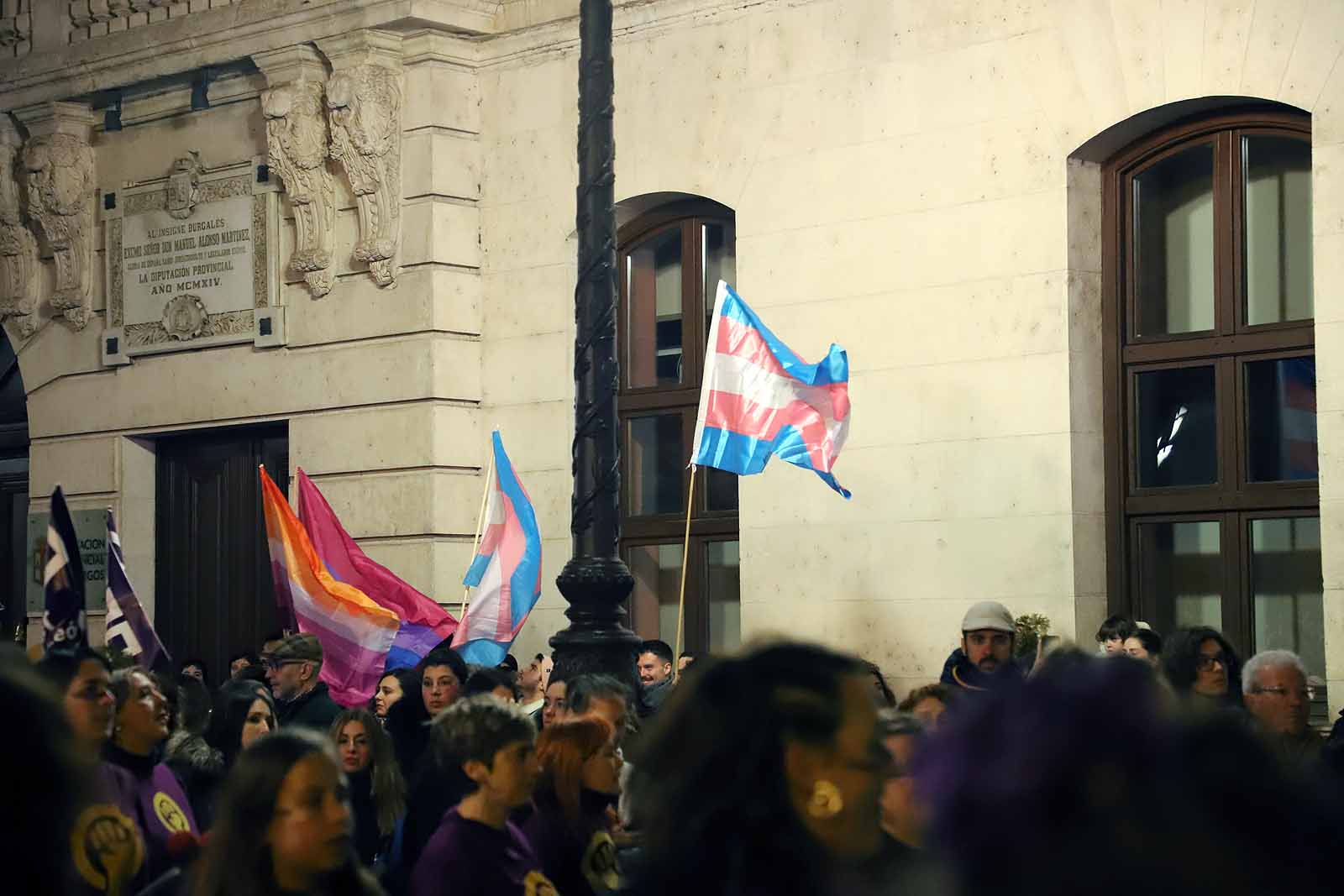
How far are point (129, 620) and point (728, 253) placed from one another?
6505 millimetres

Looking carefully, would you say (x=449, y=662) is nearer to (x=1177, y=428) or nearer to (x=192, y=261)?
(x=1177, y=428)

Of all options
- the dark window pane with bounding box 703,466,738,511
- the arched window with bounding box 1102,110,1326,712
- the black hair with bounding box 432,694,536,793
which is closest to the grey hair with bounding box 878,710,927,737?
the black hair with bounding box 432,694,536,793

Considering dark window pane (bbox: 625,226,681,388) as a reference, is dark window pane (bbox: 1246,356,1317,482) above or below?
below

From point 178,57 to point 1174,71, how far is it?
894cm

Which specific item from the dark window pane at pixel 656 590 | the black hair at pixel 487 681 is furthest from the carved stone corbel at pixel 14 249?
the black hair at pixel 487 681

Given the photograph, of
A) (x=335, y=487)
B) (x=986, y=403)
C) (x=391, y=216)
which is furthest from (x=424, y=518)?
(x=986, y=403)

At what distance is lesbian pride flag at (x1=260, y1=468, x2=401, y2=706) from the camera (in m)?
13.0

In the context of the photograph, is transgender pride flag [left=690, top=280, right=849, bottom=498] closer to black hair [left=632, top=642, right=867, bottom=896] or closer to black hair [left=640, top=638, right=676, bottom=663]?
black hair [left=640, top=638, right=676, bottom=663]

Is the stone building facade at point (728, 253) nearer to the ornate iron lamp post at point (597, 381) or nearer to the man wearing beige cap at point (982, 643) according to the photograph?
the man wearing beige cap at point (982, 643)

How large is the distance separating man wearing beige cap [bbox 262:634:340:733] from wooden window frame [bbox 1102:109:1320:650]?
542cm

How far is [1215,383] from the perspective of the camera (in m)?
13.2

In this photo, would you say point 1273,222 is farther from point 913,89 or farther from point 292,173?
point 292,173

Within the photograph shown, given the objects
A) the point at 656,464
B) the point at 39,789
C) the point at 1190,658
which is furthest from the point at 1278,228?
the point at 39,789

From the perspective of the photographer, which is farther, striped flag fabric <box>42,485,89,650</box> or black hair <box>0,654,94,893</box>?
striped flag fabric <box>42,485,89,650</box>
